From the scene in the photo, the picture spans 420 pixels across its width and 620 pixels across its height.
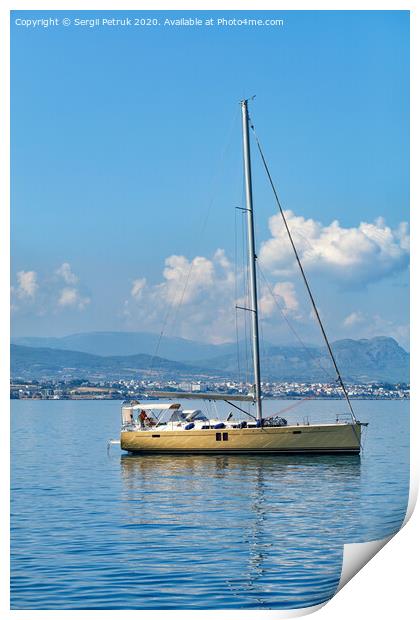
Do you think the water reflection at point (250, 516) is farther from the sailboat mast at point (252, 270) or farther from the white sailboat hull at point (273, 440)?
the sailboat mast at point (252, 270)

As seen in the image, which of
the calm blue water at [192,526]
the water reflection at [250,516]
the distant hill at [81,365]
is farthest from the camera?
the distant hill at [81,365]

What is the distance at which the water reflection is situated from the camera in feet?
43.3

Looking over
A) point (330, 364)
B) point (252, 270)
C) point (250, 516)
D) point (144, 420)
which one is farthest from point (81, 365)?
point (250, 516)

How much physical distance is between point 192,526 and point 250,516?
4.26 feet

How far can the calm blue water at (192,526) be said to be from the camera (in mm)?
12461

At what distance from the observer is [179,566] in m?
13.8

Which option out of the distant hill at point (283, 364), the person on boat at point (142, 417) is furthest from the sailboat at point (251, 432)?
the distant hill at point (283, 364)

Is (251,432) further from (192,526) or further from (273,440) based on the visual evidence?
(192,526)

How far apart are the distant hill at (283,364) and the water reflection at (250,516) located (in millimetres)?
2996

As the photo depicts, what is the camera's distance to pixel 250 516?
17.8 meters

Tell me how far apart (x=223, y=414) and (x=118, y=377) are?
19016 mm
